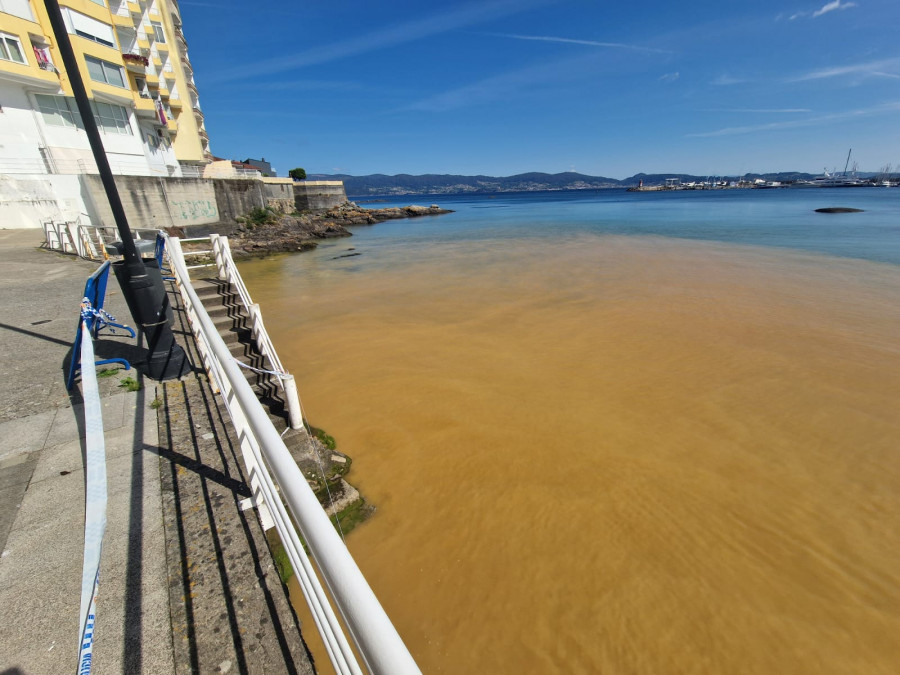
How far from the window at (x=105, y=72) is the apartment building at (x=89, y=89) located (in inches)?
2.7

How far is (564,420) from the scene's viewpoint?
7.22m

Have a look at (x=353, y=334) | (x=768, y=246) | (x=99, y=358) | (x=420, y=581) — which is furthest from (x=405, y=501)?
(x=768, y=246)

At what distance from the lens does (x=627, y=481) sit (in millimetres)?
5727

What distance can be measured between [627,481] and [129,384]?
23.1ft

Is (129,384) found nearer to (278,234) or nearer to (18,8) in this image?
(278,234)

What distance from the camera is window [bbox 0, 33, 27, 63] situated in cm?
2184

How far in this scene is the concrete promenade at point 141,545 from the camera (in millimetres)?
2303

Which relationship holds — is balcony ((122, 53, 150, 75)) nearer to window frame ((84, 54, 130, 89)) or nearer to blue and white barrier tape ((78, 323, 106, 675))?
window frame ((84, 54, 130, 89))

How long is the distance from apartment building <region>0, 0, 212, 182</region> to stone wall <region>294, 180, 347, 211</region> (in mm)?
17414

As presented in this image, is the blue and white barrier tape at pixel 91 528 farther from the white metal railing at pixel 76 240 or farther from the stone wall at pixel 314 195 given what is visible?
the stone wall at pixel 314 195

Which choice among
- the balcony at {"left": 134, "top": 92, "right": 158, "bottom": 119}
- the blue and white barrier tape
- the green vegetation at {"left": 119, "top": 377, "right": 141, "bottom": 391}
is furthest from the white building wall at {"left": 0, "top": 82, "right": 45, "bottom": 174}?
the blue and white barrier tape

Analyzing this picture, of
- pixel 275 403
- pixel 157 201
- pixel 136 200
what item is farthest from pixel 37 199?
pixel 275 403

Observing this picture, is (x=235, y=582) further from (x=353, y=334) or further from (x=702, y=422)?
(x=353, y=334)

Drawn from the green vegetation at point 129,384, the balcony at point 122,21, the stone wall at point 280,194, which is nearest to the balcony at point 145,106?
the balcony at point 122,21
